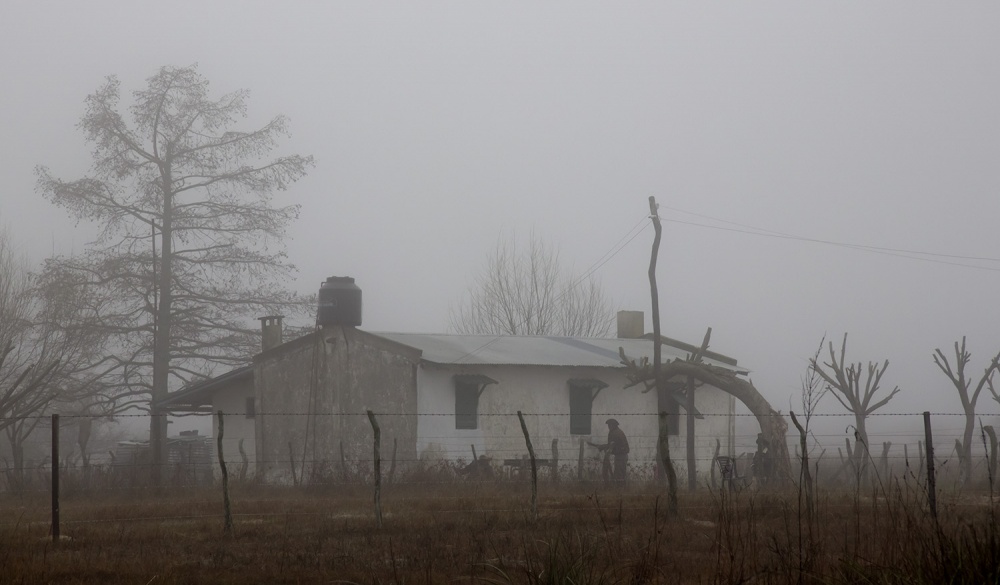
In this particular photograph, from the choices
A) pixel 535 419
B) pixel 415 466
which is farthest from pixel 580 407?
pixel 415 466

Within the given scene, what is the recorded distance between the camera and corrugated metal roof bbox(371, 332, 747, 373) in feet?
99.0

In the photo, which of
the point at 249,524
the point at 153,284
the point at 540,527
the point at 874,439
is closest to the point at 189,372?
the point at 153,284

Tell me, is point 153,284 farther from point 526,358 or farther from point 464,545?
point 464,545

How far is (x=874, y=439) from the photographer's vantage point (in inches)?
3590

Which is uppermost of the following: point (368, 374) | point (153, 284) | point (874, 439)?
point (153, 284)

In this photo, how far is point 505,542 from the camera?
12.1 metres

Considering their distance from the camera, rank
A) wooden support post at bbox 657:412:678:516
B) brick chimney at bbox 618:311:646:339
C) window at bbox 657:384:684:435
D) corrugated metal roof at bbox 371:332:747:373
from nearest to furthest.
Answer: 1. wooden support post at bbox 657:412:678:516
2. corrugated metal roof at bbox 371:332:747:373
3. window at bbox 657:384:684:435
4. brick chimney at bbox 618:311:646:339

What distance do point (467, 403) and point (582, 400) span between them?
3.82 m

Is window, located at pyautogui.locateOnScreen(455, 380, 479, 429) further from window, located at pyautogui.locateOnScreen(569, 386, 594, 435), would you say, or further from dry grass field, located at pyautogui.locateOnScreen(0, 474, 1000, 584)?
dry grass field, located at pyautogui.locateOnScreen(0, 474, 1000, 584)

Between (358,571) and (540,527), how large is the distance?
4.10 m

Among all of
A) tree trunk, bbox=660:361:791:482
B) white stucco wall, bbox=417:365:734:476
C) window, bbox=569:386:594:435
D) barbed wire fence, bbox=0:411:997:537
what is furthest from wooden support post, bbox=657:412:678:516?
window, bbox=569:386:594:435

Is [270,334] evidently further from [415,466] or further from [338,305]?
[415,466]

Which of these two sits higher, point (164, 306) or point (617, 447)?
point (164, 306)

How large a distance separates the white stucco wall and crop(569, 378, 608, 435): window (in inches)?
6.9
